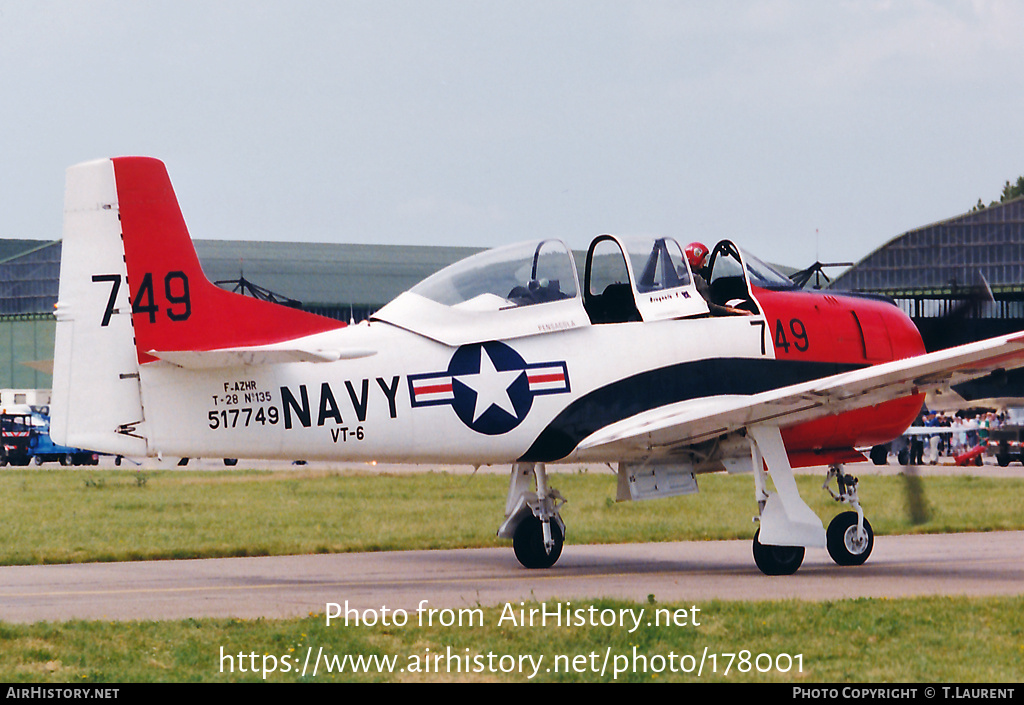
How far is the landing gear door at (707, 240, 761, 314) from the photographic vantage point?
14.6 m

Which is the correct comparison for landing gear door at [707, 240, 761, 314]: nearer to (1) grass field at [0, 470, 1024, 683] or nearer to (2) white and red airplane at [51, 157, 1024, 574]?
(2) white and red airplane at [51, 157, 1024, 574]


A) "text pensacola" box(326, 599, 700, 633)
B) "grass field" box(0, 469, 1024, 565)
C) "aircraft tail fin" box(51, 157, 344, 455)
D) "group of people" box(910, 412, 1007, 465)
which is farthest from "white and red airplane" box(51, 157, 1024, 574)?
"group of people" box(910, 412, 1007, 465)

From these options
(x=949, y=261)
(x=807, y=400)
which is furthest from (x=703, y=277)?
(x=949, y=261)

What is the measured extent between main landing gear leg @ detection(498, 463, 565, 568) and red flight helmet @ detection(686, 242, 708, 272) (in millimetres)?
3089

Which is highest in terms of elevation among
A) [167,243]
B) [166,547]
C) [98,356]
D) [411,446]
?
[167,243]

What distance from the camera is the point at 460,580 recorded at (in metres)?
13.6

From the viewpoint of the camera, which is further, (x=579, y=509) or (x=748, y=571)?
(x=579, y=509)

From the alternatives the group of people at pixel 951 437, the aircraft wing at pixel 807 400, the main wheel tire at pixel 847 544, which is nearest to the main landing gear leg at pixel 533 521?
the aircraft wing at pixel 807 400

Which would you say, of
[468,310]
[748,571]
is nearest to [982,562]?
[748,571]

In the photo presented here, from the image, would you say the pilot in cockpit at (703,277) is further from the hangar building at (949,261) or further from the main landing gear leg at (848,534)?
the hangar building at (949,261)

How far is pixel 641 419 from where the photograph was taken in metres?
13.6

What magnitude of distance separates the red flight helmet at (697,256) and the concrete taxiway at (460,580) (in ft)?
11.9
